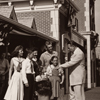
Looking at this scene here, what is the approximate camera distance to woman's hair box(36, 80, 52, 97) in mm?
8273

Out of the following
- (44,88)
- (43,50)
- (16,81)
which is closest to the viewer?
(16,81)

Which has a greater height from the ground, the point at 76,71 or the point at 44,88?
the point at 76,71

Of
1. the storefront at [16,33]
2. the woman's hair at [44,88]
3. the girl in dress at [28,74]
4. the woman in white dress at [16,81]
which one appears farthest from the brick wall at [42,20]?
the woman in white dress at [16,81]

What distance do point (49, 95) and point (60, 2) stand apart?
9827 millimetres

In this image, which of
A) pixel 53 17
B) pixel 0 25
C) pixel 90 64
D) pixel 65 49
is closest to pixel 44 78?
pixel 0 25

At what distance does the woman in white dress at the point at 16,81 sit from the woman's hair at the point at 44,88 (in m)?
0.48

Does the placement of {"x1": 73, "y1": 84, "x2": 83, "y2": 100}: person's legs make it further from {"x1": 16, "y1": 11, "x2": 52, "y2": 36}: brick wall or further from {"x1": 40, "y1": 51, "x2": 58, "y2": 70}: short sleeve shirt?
{"x1": 16, "y1": 11, "x2": 52, "y2": 36}: brick wall

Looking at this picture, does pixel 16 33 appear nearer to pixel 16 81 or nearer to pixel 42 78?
pixel 42 78

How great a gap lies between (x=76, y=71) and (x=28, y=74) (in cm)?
146

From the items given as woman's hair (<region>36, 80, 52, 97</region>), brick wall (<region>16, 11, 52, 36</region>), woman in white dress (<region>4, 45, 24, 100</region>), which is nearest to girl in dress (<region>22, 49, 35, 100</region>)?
woman in white dress (<region>4, 45, 24, 100</region>)

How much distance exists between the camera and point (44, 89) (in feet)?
27.1

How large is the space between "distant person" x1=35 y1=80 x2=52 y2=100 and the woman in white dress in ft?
1.61

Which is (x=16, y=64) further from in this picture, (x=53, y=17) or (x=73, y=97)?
(x=53, y=17)

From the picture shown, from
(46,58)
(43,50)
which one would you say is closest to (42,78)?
(46,58)
